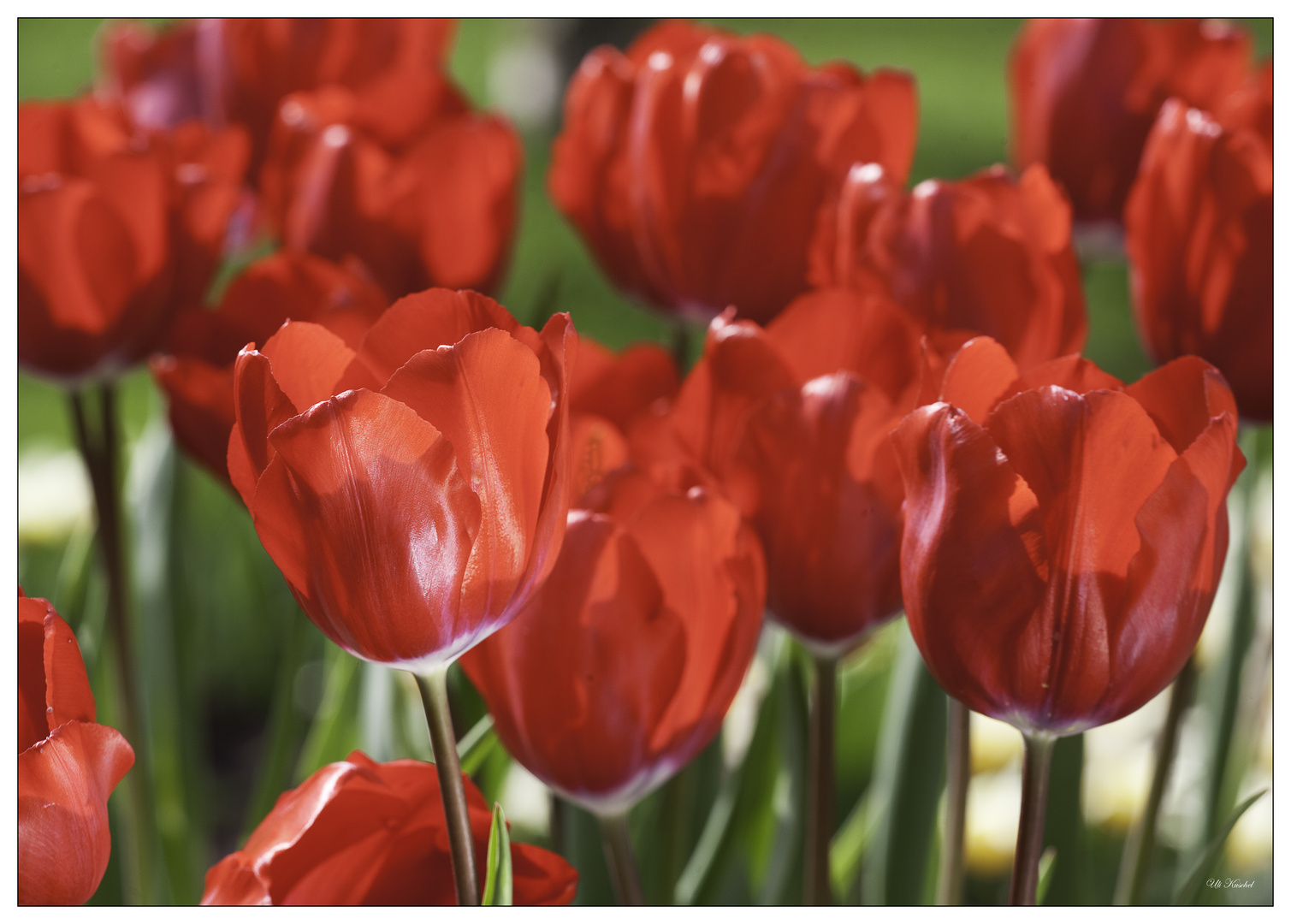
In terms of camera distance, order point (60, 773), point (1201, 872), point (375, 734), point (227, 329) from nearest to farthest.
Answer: point (60, 773), point (1201, 872), point (227, 329), point (375, 734)

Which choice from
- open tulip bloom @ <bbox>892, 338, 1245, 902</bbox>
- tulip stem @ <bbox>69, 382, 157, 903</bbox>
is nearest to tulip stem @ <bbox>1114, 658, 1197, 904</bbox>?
open tulip bloom @ <bbox>892, 338, 1245, 902</bbox>

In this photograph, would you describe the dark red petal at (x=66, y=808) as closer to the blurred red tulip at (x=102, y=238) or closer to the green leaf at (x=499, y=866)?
the green leaf at (x=499, y=866)

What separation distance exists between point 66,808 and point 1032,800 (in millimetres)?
220

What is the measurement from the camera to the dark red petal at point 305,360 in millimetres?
296

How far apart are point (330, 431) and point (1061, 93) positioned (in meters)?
0.45

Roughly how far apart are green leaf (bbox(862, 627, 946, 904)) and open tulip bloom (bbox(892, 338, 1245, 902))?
259 mm

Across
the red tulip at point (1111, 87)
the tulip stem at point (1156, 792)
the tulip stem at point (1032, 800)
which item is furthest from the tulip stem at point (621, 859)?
the red tulip at point (1111, 87)

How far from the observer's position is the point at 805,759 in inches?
21.4

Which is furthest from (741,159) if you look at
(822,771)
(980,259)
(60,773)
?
(60,773)

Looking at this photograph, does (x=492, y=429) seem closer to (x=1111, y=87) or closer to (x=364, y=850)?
(x=364, y=850)

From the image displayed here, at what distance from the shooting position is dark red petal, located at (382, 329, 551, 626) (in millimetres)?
274

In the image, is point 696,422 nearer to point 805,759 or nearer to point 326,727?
point 805,759

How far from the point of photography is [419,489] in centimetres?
28

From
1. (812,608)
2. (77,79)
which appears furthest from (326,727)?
(77,79)
